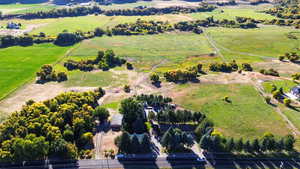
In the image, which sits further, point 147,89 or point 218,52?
point 218,52

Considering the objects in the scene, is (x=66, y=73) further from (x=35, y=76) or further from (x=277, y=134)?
(x=277, y=134)

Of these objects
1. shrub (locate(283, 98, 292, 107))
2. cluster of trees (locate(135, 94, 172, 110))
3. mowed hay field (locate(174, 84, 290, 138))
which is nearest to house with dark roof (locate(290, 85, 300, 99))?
shrub (locate(283, 98, 292, 107))

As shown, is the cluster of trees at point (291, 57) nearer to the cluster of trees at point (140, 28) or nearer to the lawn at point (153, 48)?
the lawn at point (153, 48)

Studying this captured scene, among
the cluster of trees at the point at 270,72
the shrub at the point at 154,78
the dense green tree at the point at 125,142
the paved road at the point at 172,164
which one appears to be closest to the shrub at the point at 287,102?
the cluster of trees at the point at 270,72

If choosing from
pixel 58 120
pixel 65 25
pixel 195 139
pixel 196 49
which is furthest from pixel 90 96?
pixel 65 25

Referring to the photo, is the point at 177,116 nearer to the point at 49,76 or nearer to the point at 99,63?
the point at 99,63

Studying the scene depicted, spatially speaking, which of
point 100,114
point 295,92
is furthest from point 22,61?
point 295,92
